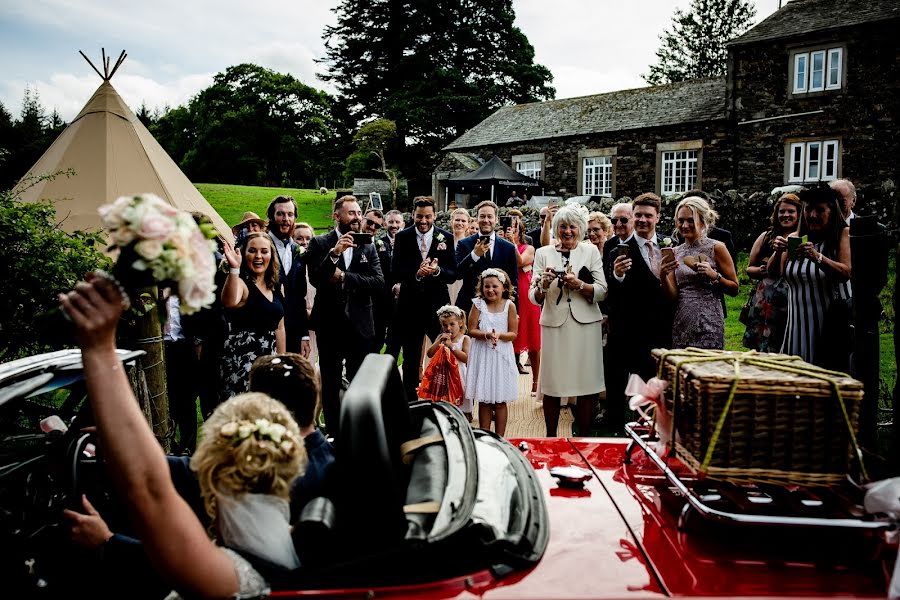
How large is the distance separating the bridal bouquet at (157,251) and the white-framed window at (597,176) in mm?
29355

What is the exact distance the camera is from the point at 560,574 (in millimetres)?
2059

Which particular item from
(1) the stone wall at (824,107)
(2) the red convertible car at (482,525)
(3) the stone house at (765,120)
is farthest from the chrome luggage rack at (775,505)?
(1) the stone wall at (824,107)

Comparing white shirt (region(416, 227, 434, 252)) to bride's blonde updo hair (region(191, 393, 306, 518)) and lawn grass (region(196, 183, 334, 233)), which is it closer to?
bride's blonde updo hair (region(191, 393, 306, 518))

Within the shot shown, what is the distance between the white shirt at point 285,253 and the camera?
22.0 ft

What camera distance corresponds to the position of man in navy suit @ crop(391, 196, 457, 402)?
7527 mm

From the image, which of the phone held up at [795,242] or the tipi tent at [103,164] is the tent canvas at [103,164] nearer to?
the tipi tent at [103,164]

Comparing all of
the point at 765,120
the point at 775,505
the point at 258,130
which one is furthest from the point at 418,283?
the point at 258,130

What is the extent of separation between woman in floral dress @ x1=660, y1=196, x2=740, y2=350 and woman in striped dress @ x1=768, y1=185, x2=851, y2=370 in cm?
63

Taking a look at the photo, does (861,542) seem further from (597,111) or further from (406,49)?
(406,49)

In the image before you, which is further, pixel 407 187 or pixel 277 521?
pixel 407 187

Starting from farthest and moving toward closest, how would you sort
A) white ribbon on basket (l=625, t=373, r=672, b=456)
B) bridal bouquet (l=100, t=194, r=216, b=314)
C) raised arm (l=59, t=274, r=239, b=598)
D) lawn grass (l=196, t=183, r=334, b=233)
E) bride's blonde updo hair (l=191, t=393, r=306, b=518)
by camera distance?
lawn grass (l=196, t=183, r=334, b=233) → white ribbon on basket (l=625, t=373, r=672, b=456) → bride's blonde updo hair (l=191, t=393, r=306, b=518) → bridal bouquet (l=100, t=194, r=216, b=314) → raised arm (l=59, t=274, r=239, b=598)

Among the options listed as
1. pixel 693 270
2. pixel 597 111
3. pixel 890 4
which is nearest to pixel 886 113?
pixel 890 4

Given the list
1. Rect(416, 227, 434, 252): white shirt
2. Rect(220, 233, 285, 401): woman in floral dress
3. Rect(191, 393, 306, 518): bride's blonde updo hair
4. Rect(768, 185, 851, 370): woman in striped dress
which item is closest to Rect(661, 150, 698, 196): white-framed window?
Rect(416, 227, 434, 252): white shirt

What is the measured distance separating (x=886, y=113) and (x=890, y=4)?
12.4 feet
